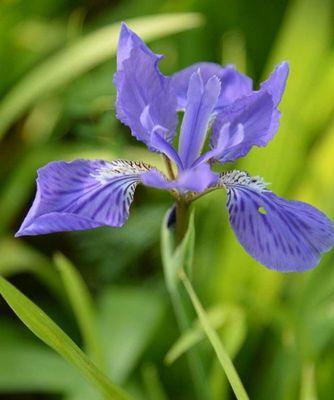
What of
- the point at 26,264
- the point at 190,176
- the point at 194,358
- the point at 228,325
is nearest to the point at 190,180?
the point at 190,176

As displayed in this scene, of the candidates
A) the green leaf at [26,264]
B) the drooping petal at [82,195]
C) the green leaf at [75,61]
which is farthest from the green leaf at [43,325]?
the green leaf at [75,61]

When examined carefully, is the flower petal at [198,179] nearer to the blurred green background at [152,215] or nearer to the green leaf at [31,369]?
the blurred green background at [152,215]

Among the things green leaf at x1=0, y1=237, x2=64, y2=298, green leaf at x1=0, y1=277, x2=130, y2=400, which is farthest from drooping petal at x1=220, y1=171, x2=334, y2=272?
green leaf at x1=0, y1=237, x2=64, y2=298

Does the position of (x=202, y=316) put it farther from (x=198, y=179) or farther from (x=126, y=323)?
(x=126, y=323)

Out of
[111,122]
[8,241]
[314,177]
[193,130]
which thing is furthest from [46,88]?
[193,130]

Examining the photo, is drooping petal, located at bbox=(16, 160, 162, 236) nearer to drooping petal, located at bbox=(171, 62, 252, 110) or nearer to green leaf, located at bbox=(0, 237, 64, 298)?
drooping petal, located at bbox=(171, 62, 252, 110)

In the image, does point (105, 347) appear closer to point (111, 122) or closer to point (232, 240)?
point (232, 240)
